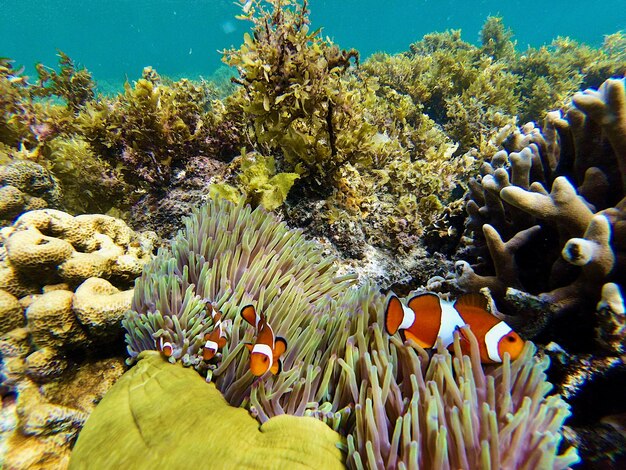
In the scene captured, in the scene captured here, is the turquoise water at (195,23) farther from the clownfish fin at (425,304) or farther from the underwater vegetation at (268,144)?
the clownfish fin at (425,304)

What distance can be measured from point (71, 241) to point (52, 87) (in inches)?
197

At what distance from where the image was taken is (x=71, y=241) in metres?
2.91

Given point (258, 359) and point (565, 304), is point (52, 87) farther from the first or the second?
point (565, 304)

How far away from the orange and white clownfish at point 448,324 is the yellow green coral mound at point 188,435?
2.07 ft

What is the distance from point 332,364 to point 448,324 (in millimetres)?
662

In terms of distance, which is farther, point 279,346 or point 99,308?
point 99,308

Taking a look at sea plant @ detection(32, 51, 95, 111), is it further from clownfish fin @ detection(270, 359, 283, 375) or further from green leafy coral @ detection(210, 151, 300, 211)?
clownfish fin @ detection(270, 359, 283, 375)

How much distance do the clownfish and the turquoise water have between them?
244ft

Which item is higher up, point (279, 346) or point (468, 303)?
point (468, 303)

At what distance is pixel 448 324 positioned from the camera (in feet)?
5.32

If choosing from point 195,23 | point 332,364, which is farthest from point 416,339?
point 195,23

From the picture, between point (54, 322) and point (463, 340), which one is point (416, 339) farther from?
point (54, 322)

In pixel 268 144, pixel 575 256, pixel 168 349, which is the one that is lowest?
pixel 168 349

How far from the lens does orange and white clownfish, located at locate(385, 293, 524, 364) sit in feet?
5.12
